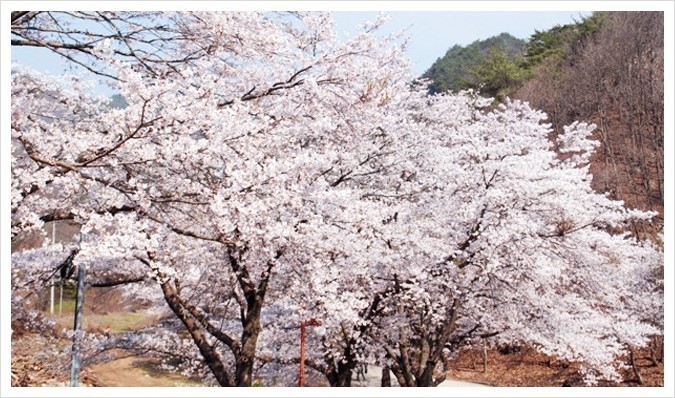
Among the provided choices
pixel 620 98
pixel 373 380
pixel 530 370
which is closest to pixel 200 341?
pixel 373 380

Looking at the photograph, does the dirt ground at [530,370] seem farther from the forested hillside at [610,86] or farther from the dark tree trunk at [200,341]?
the dark tree trunk at [200,341]

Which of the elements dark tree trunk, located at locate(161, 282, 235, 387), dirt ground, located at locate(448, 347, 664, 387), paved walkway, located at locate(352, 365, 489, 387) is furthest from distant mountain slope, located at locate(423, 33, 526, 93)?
dark tree trunk, located at locate(161, 282, 235, 387)

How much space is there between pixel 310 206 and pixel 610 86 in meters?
2.73

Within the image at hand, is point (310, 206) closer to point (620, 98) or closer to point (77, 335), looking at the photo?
point (77, 335)

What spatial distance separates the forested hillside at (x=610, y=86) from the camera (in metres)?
4.27

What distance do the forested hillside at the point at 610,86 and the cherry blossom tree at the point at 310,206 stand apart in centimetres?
19

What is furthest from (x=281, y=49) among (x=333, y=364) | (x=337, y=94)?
(x=333, y=364)

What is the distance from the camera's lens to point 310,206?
3451 millimetres

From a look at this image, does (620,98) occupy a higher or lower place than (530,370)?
higher

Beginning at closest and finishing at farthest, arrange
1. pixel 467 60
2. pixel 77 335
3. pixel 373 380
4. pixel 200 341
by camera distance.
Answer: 1. pixel 200 341
2. pixel 77 335
3. pixel 373 380
4. pixel 467 60

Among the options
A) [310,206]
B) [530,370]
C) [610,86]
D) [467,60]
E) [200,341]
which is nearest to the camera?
[310,206]

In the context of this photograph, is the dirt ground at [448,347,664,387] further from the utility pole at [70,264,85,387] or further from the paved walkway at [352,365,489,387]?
the utility pole at [70,264,85,387]

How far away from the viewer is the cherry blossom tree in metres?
2.78

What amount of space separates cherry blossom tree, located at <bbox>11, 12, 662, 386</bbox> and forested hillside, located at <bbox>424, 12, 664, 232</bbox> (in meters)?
0.19
